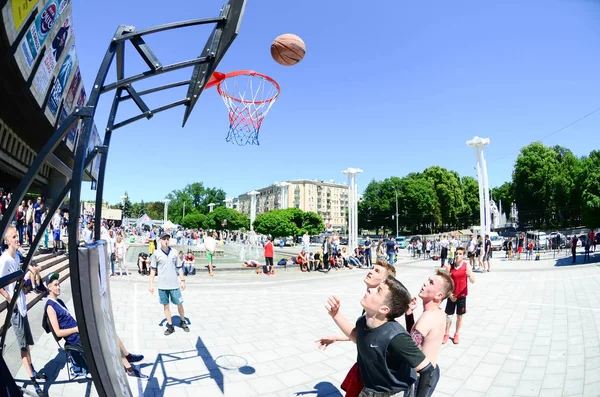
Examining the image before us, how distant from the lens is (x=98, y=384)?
2.10 meters

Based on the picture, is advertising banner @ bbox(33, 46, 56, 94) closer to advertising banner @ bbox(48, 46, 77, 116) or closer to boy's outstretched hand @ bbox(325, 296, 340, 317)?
advertising banner @ bbox(48, 46, 77, 116)

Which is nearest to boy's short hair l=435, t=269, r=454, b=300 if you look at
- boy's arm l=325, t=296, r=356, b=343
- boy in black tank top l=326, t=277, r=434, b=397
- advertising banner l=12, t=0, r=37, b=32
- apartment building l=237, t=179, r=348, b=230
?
boy in black tank top l=326, t=277, r=434, b=397

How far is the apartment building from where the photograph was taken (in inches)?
4365

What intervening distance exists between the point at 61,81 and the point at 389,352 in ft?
52.3

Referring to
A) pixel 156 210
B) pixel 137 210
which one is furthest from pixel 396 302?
pixel 156 210

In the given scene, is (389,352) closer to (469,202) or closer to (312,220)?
(312,220)

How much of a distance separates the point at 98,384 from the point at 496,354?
6.01 metres

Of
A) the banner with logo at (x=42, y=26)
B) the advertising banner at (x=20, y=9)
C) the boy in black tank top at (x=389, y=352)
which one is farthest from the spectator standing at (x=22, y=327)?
the banner with logo at (x=42, y=26)

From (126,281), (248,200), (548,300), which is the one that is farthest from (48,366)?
(248,200)

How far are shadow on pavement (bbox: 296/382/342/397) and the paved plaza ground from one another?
0.05 feet

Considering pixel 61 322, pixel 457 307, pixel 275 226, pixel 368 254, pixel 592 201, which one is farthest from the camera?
pixel 275 226

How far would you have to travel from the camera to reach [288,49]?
20.3 ft

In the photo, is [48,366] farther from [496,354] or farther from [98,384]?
[496,354]

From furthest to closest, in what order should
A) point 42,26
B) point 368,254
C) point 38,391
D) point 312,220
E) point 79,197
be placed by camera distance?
point 312,220
point 368,254
point 42,26
point 38,391
point 79,197
